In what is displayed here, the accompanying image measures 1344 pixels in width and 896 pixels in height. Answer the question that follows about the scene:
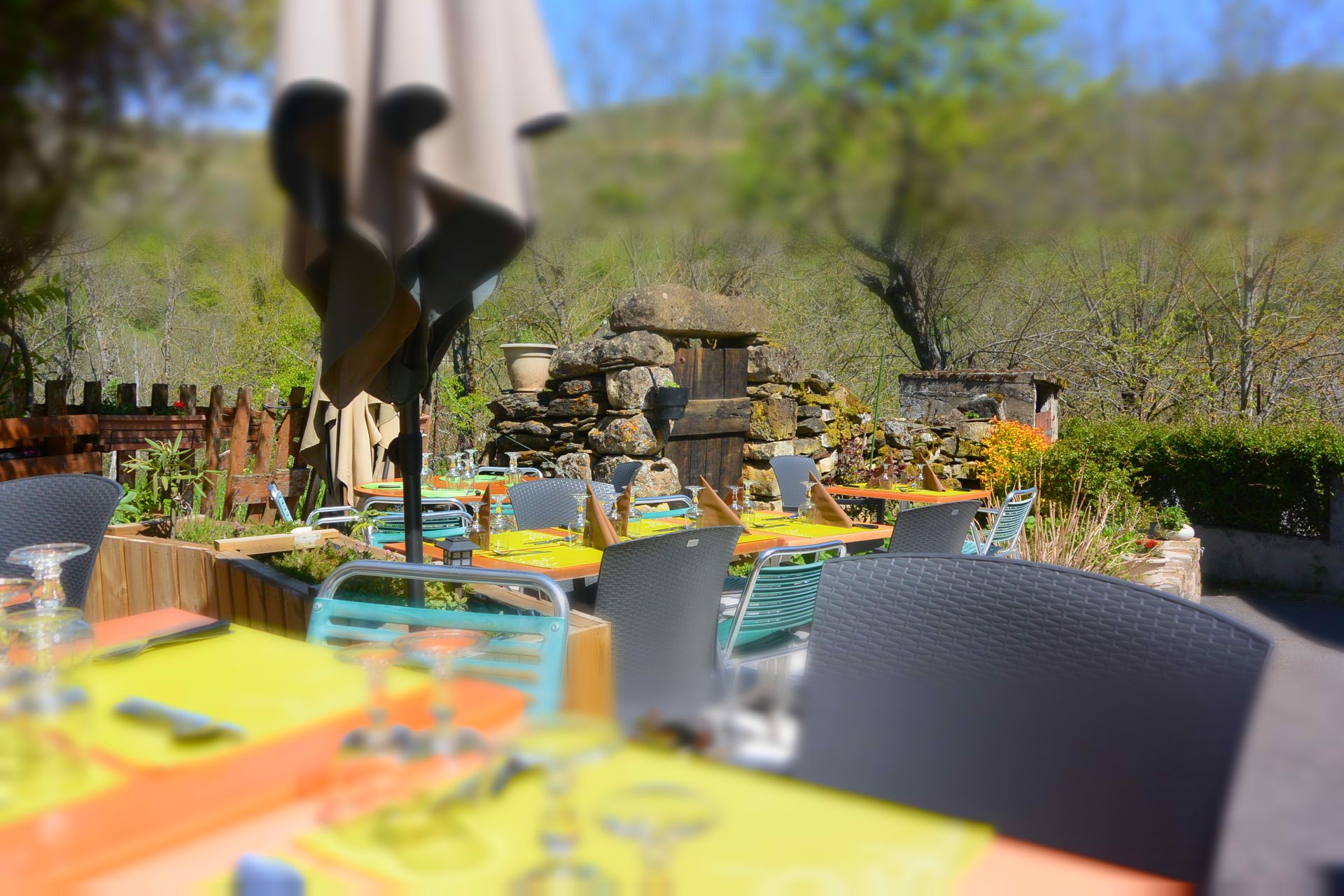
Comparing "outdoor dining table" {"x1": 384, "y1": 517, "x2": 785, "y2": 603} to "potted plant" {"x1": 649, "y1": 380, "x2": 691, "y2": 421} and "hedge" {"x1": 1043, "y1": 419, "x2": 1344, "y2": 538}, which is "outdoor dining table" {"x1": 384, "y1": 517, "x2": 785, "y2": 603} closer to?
"potted plant" {"x1": 649, "y1": 380, "x2": 691, "y2": 421}

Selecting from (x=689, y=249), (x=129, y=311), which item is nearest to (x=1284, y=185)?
(x=689, y=249)

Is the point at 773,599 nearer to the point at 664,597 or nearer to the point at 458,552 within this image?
the point at 664,597

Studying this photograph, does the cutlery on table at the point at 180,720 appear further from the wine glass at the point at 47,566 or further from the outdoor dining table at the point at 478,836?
the wine glass at the point at 47,566

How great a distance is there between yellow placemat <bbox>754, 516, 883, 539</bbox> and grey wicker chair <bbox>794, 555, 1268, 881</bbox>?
2509 millimetres

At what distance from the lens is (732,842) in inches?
28.2

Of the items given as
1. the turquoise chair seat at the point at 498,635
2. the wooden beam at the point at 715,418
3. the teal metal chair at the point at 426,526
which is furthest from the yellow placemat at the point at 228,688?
the wooden beam at the point at 715,418

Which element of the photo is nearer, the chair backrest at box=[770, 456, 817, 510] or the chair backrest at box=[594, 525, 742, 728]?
the chair backrest at box=[594, 525, 742, 728]

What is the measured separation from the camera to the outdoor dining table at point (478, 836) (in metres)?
0.69

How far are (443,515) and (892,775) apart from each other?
3571mm

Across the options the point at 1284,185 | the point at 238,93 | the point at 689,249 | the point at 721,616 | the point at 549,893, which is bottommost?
the point at 721,616

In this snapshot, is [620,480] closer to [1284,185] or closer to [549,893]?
[1284,185]

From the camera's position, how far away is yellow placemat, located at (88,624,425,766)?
3.26 feet

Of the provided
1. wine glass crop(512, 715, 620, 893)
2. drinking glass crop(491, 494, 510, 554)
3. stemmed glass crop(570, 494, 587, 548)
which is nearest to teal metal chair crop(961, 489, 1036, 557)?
stemmed glass crop(570, 494, 587, 548)

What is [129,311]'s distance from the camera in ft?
42.5
